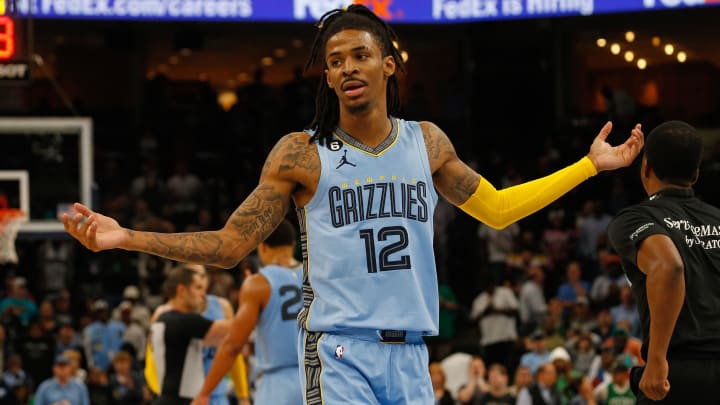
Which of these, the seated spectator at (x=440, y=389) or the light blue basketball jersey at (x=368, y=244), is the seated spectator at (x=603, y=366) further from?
the light blue basketball jersey at (x=368, y=244)

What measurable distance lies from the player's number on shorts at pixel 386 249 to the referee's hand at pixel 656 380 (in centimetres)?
119

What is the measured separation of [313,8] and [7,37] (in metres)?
6.66

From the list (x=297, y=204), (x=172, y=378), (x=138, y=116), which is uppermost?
(x=138, y=116)

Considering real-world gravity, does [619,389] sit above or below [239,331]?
below

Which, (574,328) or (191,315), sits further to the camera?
(574,328)

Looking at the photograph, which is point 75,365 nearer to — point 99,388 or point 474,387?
point 99,388

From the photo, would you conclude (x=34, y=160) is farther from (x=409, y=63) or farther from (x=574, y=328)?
(x=409, y=63)

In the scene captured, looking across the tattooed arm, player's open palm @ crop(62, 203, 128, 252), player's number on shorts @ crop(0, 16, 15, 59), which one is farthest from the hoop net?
player's open palm @ crop(62, 203, 128, 252)

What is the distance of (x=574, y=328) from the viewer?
1698cm

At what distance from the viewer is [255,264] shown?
1856cm

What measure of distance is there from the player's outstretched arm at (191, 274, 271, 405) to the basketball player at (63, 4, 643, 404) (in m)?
2.90

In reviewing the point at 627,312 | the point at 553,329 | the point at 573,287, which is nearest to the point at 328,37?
the point at 553,329

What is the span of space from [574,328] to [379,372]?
12.2 m

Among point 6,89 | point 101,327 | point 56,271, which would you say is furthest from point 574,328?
point 6,89
